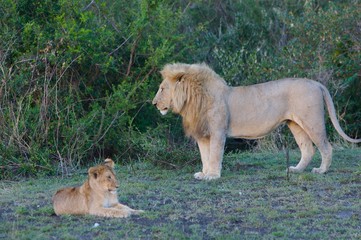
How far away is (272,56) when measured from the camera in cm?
1509

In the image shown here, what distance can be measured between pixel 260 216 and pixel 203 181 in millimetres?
1976

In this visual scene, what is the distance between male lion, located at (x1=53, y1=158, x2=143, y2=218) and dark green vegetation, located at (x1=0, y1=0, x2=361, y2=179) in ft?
9.82

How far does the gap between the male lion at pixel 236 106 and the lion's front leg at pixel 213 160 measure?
0.01 metres

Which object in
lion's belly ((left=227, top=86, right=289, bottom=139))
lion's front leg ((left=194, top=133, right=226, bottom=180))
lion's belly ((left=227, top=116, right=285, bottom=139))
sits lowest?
lion's front leg ((left=194, top=133, right=226, bottom=180))

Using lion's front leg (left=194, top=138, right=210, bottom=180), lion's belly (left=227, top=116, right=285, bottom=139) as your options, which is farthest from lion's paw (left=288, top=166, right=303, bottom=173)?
lion's front leg (left=194, top=138, right=210, bottom=180)

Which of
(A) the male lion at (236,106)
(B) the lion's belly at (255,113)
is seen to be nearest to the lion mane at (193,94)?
(A) the male lion at (236,106)

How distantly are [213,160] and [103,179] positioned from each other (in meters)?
2.44

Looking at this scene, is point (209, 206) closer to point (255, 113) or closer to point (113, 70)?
point (255, 113)

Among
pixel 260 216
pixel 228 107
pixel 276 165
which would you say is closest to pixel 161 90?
pixel 228 107

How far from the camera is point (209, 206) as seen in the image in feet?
24.5

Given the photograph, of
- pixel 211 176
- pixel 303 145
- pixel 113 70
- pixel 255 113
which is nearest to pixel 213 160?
pixel 211 176

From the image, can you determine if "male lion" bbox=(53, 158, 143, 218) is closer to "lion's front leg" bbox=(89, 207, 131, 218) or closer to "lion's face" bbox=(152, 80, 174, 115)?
"lion's front leg" bbox=(89, 207, 131, 218)

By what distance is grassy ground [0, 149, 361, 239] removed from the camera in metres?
6.52

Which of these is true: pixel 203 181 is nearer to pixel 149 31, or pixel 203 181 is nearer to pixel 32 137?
pixel 32 137
